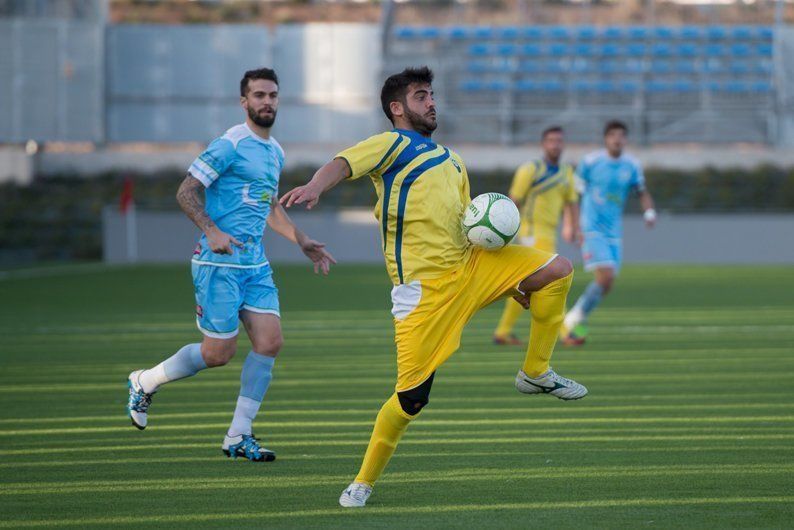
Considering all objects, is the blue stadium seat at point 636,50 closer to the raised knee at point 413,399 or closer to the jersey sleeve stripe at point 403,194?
the jersey sleeve stripe at point 403,194

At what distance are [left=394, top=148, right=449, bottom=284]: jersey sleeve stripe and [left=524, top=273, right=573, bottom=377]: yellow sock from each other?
2.26 ft

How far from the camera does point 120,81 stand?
37188 mm

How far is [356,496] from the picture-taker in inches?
235

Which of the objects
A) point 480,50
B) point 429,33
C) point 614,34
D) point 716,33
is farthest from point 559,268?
point 716,33

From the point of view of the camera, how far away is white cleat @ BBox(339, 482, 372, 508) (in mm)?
5969

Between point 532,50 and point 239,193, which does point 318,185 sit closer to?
point 239,193

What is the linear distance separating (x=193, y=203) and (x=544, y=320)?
2.04 metres

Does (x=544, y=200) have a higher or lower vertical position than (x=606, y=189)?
lower

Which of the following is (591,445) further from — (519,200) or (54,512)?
(519,200)

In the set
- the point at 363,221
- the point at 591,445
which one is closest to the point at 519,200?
the point at 591,445

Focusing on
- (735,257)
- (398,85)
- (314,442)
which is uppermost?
(398,85)

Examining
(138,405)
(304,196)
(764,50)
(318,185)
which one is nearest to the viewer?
(304,196)

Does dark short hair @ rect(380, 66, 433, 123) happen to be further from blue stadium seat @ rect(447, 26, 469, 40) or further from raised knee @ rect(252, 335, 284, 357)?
blue stadium seat @ rect(447, 26, 469, 40)

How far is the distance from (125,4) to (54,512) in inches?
1422
